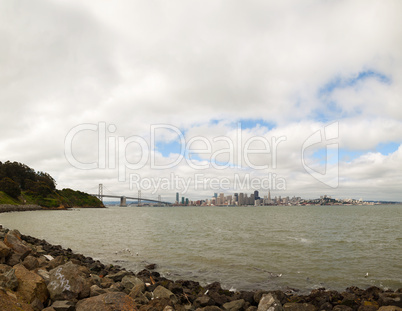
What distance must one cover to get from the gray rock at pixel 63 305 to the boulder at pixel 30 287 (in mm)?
566

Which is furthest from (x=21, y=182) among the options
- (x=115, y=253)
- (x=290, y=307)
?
(x=290, y=307)

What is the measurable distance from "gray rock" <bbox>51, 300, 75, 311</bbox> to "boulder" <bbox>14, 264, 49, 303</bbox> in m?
0.57

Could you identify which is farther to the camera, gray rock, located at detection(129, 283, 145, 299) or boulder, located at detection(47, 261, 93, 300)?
gray rock, located at detection(129, 283, 145, 299)

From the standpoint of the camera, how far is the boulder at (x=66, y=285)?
25.5 feet

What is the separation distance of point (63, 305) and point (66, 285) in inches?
34.0

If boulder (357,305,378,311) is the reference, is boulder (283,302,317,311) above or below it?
below

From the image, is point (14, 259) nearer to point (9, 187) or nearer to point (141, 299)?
point (141, 299)

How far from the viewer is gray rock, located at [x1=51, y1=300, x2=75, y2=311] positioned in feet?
23.2

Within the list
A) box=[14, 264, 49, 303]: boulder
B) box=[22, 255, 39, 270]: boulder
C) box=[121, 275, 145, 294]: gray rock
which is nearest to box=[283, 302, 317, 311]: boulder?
box=[121, 275, 145, 294]: gray rock

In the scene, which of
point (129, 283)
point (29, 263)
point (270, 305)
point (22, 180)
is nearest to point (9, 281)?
point (29, 263)

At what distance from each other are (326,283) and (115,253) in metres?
17.0

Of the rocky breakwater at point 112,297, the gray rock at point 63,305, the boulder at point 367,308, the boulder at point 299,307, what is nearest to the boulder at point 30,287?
the rocky breakwater at point 112,297

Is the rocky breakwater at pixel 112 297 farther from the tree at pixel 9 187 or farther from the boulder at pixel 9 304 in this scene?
the tree at pixel 9 187

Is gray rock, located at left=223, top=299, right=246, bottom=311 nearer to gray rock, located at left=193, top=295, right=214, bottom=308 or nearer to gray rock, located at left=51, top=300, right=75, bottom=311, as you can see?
gray rock, located at left=193, top=295, right=214, bottom=308
